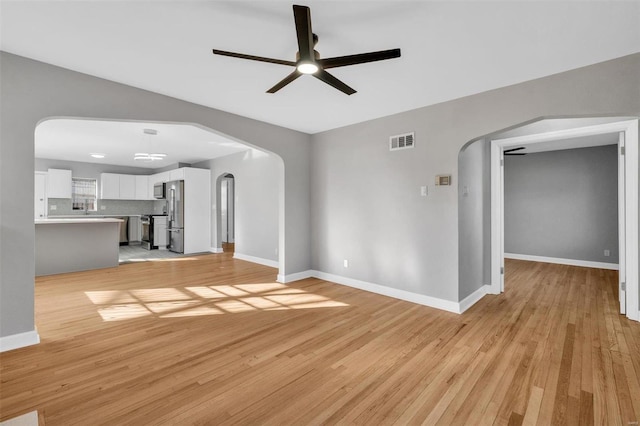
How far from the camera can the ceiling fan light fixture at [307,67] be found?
2.09 metres

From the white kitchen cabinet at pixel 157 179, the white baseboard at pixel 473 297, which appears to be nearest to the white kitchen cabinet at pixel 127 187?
the white kitchen cabinet at pixel 157 179

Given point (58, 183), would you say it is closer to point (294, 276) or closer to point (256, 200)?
point (256, 200)

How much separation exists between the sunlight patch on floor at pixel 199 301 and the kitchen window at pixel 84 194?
6225 millimetres

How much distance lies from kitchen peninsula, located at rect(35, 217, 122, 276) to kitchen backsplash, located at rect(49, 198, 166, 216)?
3670mm

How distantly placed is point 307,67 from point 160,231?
8.09 meters

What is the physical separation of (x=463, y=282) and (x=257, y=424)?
302 cm

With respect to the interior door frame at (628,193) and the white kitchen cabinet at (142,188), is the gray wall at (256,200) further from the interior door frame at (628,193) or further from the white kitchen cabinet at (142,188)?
the interior door frame at (628,193)

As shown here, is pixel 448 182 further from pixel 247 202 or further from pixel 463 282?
pixel 247 202

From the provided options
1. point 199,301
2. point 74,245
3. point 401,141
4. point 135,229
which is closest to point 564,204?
point 401,141

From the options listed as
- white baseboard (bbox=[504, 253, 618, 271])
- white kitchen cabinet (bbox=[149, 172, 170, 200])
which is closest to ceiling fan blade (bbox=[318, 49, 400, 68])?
white baseboard (bbox=[504, 253, 618, 271])

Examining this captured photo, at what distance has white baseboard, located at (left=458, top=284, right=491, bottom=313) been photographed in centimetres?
361

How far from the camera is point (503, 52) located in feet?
8.12

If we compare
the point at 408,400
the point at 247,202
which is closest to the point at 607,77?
the point at 408,400

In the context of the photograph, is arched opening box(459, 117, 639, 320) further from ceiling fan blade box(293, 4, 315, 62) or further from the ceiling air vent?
ceiling fan blade box(293, 4, 315, 62)
